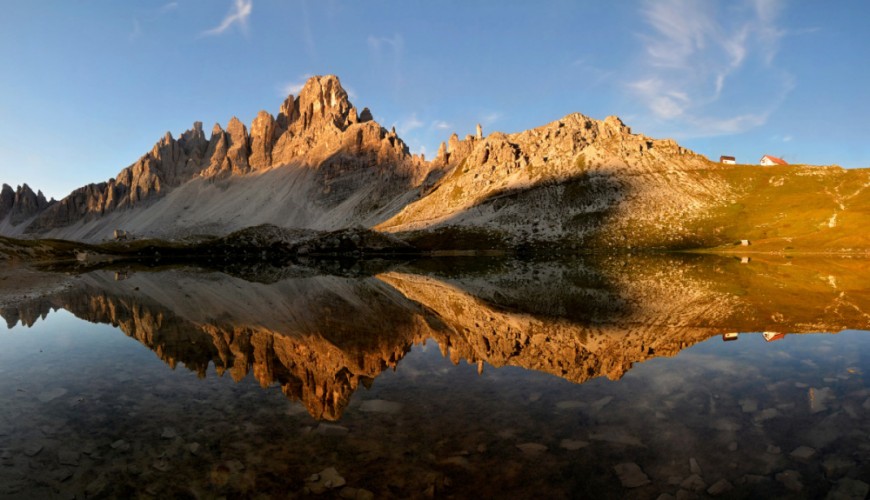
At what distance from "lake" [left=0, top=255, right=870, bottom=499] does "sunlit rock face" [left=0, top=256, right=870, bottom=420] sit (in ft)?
0.66

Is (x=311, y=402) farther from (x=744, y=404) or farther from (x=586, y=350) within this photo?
(x=744, y=404)

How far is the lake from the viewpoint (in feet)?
32.5

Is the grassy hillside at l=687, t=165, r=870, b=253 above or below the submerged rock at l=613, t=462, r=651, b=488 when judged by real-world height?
above

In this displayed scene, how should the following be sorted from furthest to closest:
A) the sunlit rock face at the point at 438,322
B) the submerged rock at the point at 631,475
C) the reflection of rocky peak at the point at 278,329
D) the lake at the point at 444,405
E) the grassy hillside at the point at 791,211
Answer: the grassy hillside at the point at 791,211 → the sunlit rock face at the point at 438,322 → the reflection of rocky peak at the point at 278,329 → the lake at the point at 444,405 → the submerged rock at the point at 631,475

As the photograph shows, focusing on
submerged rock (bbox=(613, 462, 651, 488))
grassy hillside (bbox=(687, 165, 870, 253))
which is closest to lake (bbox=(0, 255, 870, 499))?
submerged rock (bbox=(613, 462, 651, 488))

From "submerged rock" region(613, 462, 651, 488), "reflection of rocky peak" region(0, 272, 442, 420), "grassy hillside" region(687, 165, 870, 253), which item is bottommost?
"submerged rock" region(613, 462, 651, 488)

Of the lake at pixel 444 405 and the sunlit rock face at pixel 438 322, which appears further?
the sunlit rock face at pixel 438 322

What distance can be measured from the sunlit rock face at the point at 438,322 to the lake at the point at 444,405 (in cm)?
20

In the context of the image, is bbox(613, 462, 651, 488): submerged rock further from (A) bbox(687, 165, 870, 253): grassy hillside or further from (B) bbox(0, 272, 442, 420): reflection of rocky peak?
(A) bbox(687, 165, 870, 253): grassy hillside

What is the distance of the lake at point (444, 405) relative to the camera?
9.91 m

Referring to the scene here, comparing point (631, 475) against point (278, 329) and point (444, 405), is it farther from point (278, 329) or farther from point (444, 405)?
point (278, 329)

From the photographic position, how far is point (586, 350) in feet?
66.0

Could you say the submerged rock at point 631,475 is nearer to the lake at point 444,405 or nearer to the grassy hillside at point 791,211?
the lake at point 444,405

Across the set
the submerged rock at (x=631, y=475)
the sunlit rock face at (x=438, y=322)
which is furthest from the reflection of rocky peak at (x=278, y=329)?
the submerged rock at (x=631, y=475)
